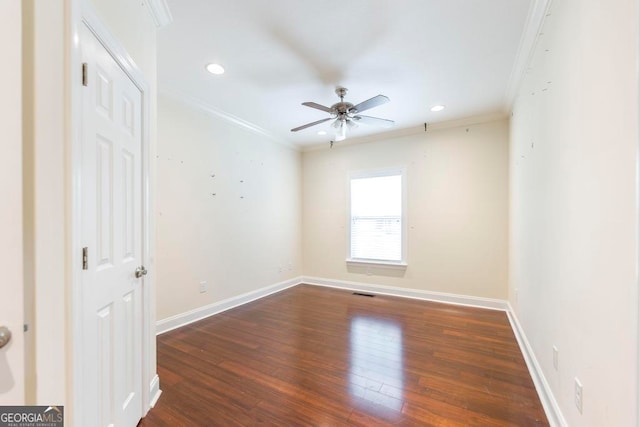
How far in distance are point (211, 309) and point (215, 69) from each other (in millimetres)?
2910

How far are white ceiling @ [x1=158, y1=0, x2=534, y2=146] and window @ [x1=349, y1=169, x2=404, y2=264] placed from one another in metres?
1.37

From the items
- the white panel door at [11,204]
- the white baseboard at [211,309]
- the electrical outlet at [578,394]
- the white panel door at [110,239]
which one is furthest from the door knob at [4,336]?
the white baseboard at [211,309]

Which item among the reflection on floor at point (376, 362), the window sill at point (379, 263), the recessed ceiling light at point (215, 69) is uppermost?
the recessed ceiling light at point (215, 69)

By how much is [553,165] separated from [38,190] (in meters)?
2.65

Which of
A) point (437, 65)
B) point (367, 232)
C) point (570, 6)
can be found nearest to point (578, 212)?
point (570, 6)

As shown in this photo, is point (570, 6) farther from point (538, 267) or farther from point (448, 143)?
point (448, 143)

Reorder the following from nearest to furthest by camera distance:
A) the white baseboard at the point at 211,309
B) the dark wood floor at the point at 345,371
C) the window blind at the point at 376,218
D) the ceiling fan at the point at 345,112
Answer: the dark wood floor at the point at 345,371
the ceiling fan at the point at 345,112
the white baseboard at the point at 211,309
the window blind at the point at 376,218

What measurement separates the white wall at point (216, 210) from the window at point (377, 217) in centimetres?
130

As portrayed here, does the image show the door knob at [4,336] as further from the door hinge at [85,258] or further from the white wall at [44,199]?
the door hinge at [85,258]

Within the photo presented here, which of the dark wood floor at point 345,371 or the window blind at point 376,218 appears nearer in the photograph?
the dark wood floor at point 345,371

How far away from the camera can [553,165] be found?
5.72 feet

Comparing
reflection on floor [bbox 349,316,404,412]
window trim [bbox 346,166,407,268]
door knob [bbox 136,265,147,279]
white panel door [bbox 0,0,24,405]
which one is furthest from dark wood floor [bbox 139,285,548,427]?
white panel door [bbox 0,0,24,405]

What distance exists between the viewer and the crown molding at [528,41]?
1.84 meters

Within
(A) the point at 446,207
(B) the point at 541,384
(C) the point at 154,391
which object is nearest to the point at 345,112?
(A) the point at 446,207
